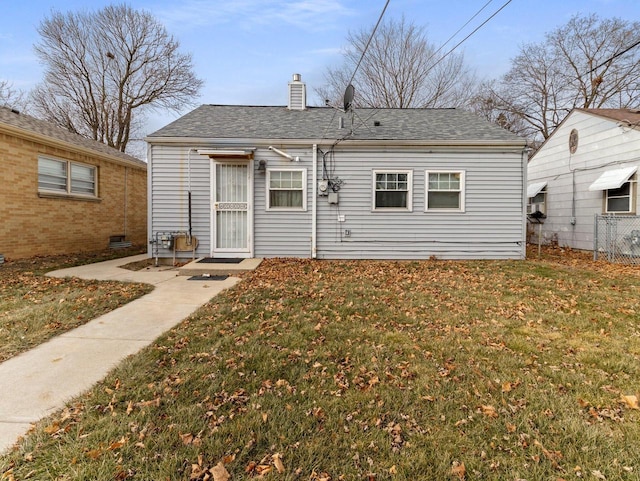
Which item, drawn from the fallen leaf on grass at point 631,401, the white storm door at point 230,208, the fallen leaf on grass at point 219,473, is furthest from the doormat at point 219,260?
the fallen leaf on grass at point 631,401

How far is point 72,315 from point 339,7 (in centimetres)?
721

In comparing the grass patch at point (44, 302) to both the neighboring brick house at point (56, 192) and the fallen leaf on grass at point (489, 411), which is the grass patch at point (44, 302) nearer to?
the neighboring brick house at point (56, 192)

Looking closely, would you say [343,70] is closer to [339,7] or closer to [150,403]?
[339,7]

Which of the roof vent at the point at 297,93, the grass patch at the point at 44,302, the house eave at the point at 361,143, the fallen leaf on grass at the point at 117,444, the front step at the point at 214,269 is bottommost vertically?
the fallen leaf on grass at the point at 117,444

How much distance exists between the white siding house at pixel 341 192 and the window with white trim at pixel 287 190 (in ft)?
0.09

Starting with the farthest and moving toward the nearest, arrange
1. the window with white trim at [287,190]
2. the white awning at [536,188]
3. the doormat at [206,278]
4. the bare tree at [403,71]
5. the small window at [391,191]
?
1. the bare tree at [403,71]
2. the white awning at [536,188]
3. the small window at [391,191]
4. the window with white trim at [287,190]
5. the doormat at [206,278]

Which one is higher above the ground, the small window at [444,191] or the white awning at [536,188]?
the white awning at [536,188]

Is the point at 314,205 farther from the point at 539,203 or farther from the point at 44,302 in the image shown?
the point at 539,203

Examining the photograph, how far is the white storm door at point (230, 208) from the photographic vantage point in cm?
870

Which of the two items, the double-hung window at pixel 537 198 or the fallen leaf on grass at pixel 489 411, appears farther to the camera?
the double-hung window at pixel 537 198

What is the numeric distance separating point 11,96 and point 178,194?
1974cm

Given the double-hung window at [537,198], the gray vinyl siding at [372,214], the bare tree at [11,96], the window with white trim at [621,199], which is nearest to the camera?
the gray vinyl siding at [372,214]

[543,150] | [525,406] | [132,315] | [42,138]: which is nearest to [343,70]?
[543,150]

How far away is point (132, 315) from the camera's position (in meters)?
4.35
